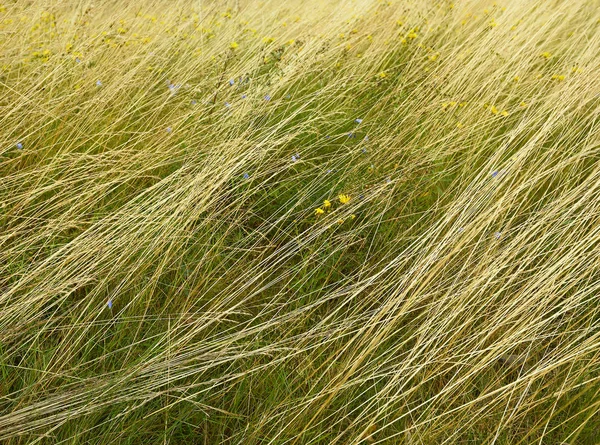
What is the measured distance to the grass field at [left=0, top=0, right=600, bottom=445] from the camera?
1.44 m

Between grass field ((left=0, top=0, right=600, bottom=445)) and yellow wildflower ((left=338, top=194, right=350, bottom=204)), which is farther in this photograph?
yellow wildflower ((left=338, top=194, right=350, bottom=204))

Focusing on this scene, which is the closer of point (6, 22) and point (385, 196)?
point (385, 196)

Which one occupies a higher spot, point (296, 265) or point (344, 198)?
point (344, 198)

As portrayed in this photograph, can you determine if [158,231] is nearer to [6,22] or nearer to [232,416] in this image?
[232,416]

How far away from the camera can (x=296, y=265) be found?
1.88 metres

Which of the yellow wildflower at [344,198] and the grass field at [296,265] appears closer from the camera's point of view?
the grass field at [296,265]

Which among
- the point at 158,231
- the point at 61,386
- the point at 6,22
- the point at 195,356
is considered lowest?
the point at 195,356

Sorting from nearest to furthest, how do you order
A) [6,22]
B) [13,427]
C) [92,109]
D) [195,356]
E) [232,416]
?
[13,427] → [232,416] → [195,356] → [92,109] → [6,22]

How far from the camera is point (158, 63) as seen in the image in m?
3.16

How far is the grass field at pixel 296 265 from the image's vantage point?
1444 mm

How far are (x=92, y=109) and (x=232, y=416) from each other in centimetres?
174

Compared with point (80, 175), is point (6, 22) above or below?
above

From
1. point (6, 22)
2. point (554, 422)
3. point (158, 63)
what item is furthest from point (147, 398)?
point (6, 22)

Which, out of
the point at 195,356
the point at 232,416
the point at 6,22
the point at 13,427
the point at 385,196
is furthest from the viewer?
the point at 6,22
